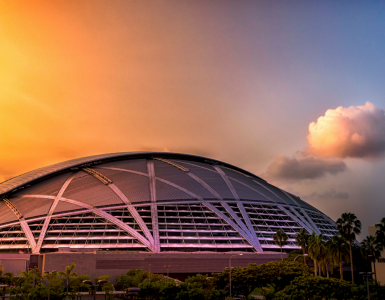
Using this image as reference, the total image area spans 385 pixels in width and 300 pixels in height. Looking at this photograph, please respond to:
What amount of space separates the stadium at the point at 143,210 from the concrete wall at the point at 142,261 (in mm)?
3844

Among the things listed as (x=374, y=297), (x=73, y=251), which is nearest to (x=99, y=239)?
(x=73, y=251)

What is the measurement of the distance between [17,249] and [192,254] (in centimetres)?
3367

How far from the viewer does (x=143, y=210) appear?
79.4 m

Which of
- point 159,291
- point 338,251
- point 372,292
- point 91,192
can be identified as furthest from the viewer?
point 91,192

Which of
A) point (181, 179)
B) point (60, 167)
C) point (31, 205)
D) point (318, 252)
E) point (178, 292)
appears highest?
point (60, 167)

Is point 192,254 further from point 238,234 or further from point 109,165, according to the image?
point 109,165

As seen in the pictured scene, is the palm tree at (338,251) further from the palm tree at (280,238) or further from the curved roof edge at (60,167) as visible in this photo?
the curved roof edge at (60,167)

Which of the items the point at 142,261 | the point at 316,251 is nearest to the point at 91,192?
the point at 142,261

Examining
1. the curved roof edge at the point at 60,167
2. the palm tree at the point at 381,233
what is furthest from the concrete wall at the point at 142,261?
the curved roof edge at the point at 60,167

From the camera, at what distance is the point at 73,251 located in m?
69.9

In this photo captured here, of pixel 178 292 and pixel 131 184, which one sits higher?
pixel 131 184

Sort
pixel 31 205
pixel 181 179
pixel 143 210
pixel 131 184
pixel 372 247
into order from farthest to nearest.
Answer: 1. pixel 181 179
2. pixel 131 184
3. pixel 31 205
4. pixel 143 210
5. pixel 372 247

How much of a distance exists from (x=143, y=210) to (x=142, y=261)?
14.6m

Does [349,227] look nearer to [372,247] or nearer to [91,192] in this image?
[372,247]
